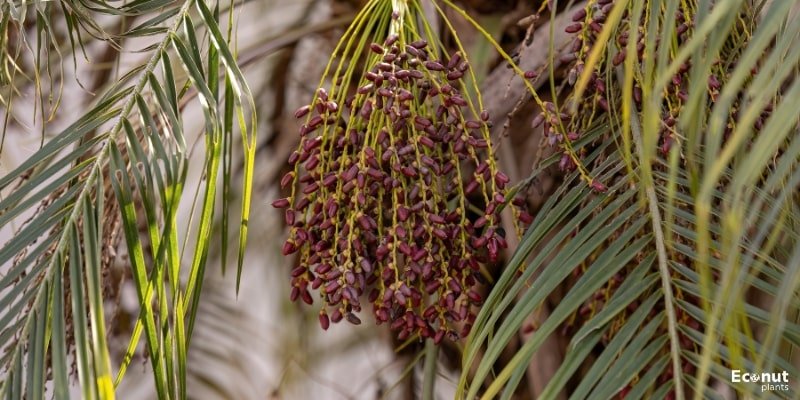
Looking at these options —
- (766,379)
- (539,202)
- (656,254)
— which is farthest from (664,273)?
(539,202)

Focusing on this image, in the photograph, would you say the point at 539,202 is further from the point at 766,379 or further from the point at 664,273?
the point at 766,379

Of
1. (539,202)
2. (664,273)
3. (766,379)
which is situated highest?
(539,202)

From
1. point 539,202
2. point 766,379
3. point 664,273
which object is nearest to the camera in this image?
point 766,379

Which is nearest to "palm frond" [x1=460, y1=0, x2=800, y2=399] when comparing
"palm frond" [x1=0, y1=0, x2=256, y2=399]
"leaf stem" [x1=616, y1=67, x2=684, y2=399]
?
"leaf stem" [x1=616, y1=67, x2=684, y2=399]

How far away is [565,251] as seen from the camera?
32.7 inches

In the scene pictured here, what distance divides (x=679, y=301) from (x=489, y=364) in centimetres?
18

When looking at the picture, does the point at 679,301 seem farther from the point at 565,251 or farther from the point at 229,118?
the point at 229,118

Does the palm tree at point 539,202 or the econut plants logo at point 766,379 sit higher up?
the palm tree at point 539,202

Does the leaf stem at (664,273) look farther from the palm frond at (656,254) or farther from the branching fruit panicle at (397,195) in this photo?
the branching fruit panicle at (397,195)

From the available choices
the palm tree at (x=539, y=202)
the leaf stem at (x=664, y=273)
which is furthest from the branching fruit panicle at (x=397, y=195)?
the leaf stem at (x=664, y=273)

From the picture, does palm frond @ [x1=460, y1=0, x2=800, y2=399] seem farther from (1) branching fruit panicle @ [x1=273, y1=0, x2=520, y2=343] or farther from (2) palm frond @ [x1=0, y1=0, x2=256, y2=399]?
(2) palm frond @ [x1=0, y1=0, x2=256, y2=399]

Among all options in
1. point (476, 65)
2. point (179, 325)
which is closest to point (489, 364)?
point (179, 325)

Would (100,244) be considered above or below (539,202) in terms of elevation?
below

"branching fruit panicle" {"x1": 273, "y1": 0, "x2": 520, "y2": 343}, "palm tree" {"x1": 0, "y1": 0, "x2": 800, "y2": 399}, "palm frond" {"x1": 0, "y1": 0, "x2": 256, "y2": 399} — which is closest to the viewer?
"palm tree" {"x1": 0, "y1": 0, "x2": 800, "y2": 399}
